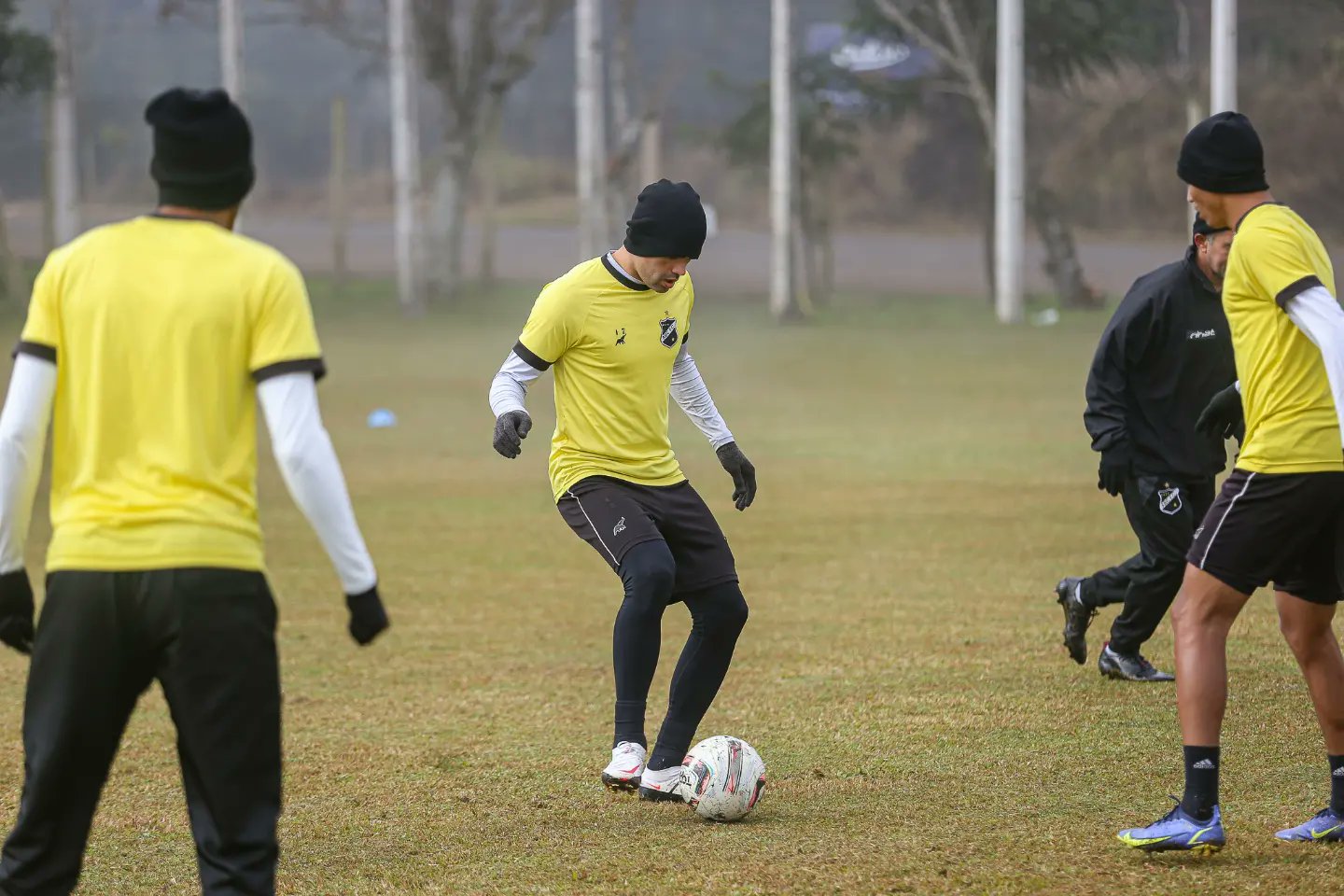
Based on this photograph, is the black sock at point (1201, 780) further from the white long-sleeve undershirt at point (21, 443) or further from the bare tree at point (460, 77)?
the bare tree at point (460, 77)

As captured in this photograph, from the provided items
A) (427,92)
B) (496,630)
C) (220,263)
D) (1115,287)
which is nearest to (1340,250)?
(1115,287)

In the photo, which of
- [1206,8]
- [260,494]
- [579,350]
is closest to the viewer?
[579,350]

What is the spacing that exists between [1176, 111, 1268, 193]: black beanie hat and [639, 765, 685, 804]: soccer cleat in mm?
2397

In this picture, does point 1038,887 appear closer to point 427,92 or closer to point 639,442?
point 639,442

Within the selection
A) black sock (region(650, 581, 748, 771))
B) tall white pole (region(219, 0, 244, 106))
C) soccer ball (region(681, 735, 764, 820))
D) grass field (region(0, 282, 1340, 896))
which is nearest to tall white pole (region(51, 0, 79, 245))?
tall white pole (region(219, 0, 244, 106))

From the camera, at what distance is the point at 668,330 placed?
21.4 feet

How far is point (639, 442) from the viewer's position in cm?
649

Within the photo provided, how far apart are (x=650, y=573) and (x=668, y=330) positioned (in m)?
0.84

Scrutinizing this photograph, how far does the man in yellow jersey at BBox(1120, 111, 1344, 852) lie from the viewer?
5.20 meters

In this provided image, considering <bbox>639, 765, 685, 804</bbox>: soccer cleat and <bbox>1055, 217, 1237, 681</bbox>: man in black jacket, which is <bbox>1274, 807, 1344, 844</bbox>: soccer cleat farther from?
<bbox>1055, 217, 1237, 681</bbox>: man in black jacket

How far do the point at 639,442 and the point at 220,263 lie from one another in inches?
104

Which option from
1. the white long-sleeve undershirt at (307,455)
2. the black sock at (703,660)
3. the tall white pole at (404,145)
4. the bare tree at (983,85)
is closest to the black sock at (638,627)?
the black sock at (703,660)

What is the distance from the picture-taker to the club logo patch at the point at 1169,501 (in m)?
7.90

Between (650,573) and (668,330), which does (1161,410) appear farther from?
(650,573)
